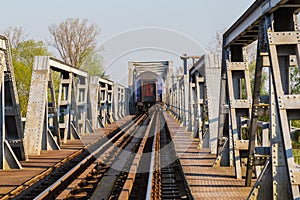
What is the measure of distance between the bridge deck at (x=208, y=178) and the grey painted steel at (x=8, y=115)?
12.0ft

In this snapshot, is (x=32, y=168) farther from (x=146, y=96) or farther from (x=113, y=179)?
(x=146, y=96)

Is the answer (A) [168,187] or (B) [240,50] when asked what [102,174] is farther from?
(B) [240,50]

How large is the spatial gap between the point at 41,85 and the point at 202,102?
5152mm

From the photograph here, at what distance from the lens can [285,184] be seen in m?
5.65

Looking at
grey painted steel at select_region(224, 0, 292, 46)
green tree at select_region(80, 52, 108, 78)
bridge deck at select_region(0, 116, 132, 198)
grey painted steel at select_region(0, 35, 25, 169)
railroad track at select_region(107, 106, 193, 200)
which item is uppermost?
green tree at select_region(80, 52, 108, 78)

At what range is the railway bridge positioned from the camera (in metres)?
5.49

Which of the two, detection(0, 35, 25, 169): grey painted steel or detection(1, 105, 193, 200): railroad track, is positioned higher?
detection(0, 35, 25, 169): grey painted steel

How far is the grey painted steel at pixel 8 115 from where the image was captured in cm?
927

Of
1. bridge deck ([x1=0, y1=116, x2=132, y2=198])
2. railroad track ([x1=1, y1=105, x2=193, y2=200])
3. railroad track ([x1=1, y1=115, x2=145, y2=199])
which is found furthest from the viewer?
bridge deck ([x1=0, y1=116, x2=132, y2=198])

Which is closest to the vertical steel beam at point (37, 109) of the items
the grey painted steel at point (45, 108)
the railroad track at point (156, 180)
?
the grey painted steel at point (45, 108)

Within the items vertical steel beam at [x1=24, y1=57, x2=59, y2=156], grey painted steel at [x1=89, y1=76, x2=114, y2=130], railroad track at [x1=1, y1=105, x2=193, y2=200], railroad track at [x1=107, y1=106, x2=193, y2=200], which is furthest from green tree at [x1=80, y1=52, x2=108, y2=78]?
vertical steel beam at [x1=24, y1=57, x2=59, y2=156]

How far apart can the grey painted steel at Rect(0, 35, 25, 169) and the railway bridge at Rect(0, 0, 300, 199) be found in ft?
0.07

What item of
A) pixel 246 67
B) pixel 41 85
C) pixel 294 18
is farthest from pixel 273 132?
pixel 41 85

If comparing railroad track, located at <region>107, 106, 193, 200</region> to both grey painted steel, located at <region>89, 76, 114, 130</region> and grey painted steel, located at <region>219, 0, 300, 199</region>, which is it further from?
grey painted steel, located at <region>89, 76, 114, 130</region>
